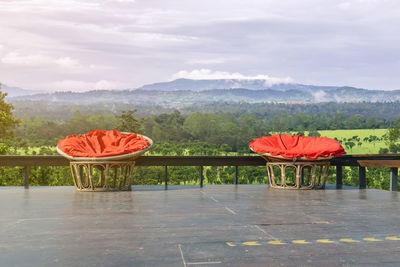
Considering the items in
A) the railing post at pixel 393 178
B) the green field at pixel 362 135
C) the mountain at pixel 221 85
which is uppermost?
the mountain at pixel 221 85

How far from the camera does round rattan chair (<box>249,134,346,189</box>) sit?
6469mm

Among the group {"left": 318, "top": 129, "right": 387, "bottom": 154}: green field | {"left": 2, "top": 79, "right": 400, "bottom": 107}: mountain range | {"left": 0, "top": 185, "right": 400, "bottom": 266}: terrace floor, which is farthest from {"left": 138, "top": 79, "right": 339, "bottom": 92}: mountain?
{"left": 0, "top": 185, "right": 400, "bottom": 266}: terrace floor

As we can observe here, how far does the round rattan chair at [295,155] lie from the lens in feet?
21.2

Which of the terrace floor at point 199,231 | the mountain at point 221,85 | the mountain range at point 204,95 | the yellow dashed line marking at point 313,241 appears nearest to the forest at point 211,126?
the mountain range at point 204,95

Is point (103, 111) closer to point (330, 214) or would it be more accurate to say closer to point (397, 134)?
point (397, 134)

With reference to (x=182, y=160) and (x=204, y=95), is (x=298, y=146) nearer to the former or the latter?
(x=182, y=160)

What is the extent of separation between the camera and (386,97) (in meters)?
52.8

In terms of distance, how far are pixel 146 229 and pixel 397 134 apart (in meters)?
43.1

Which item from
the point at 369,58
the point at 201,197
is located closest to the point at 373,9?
the point at 201,197

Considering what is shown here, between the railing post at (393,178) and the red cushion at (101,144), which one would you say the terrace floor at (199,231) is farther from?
the railing post at (393,178)

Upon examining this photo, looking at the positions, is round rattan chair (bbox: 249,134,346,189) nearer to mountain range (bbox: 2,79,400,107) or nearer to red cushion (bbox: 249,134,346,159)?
red cushion (bbox: 249,134,346,159)

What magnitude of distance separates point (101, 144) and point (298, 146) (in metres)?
2.98

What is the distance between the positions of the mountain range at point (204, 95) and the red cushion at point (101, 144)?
1698 inches

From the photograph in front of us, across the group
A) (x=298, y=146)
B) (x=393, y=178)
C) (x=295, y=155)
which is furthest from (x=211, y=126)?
(x=393, y=178)
